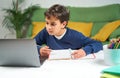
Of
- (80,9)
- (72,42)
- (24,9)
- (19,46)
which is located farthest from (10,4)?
(19,46)

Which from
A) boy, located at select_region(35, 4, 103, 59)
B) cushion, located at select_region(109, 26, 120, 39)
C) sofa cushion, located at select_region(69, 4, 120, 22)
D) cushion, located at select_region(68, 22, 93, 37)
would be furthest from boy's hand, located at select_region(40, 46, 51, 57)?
sofa cushion, located at select_region(69, 4, 120, 22)

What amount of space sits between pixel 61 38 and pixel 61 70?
0.62 meters

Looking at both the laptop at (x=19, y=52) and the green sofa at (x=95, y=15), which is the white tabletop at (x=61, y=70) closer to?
the laptop at (x=19, y=52)

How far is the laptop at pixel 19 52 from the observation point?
3.24 ft

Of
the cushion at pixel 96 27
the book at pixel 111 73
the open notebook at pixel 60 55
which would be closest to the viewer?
the book at pixel 111 73

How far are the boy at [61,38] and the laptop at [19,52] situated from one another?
247 mm

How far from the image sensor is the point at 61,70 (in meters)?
0.97

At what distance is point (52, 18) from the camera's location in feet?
4.51

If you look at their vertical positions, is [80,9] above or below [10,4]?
below

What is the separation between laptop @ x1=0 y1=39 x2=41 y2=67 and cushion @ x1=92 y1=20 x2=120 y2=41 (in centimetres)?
202

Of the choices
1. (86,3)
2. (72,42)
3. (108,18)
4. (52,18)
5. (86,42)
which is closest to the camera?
(52,18)

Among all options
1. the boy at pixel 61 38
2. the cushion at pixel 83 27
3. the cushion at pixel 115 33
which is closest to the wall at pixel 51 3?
the cushion at pixel 83 27

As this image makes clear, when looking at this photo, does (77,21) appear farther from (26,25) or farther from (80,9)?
(26,25)

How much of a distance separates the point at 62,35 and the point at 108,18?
1907mm
